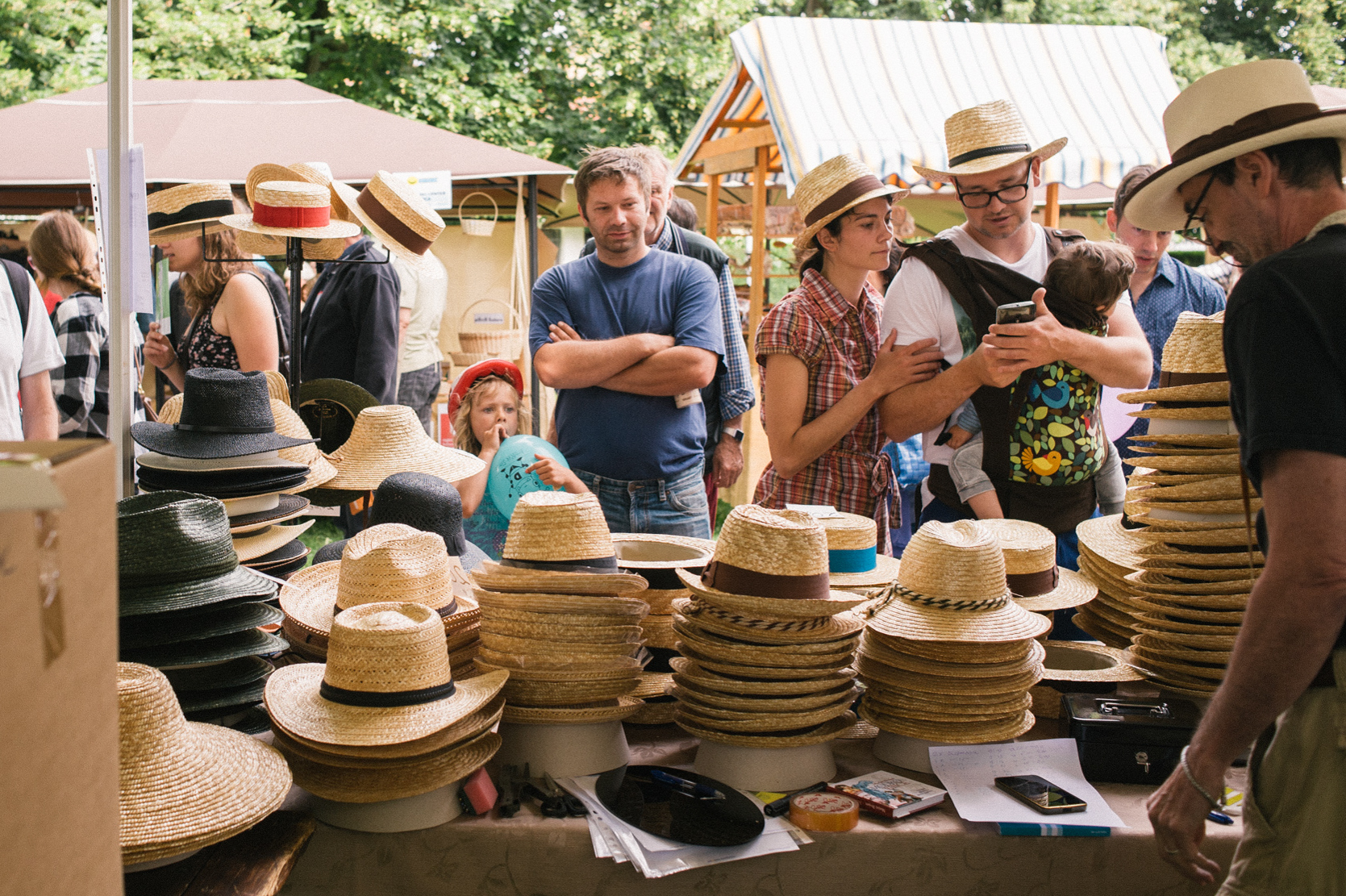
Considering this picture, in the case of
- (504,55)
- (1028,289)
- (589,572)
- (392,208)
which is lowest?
(589,572)

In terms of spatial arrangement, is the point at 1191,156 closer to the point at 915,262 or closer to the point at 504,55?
the point at 915,262

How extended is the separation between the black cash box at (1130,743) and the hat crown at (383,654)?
117cm

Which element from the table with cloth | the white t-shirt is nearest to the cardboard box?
the table with cloth

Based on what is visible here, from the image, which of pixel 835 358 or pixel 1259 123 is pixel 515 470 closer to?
pixel 835 358

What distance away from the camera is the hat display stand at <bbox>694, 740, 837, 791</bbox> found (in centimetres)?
183

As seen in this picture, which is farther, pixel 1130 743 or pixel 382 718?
pixel 1130 743

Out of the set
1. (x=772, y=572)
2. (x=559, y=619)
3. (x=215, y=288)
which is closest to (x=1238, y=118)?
(x=772, y=572)

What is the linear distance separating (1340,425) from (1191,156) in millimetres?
557

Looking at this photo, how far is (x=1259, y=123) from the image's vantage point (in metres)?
1.60

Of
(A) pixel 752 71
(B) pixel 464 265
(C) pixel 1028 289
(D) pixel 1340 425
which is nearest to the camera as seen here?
(D) pixel 1340 425

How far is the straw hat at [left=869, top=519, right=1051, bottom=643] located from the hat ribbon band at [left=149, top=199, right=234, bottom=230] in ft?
8.93

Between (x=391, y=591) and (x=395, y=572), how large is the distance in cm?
4

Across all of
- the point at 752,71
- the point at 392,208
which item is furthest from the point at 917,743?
the point at 752,71

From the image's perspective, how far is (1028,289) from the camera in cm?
290
